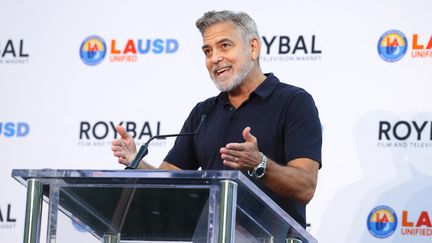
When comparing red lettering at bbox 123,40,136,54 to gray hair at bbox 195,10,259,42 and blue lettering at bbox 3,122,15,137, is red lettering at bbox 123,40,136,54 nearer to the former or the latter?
blue lettering at bbox 3,122,15,137

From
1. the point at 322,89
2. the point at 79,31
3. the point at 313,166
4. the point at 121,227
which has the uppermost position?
the point at 79,31

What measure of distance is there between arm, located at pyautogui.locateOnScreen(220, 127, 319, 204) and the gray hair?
58cm

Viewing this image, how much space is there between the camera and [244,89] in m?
3.23

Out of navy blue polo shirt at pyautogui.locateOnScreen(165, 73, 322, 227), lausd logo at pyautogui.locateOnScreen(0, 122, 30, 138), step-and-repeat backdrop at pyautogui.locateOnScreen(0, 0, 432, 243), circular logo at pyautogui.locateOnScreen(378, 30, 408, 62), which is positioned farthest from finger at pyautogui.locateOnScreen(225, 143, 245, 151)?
lausd logo at pyautogui.locateOnScreen(0, 122, 30, 138)

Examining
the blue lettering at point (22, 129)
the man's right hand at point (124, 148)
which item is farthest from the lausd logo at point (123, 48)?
the man's right hand at point (124, 148)

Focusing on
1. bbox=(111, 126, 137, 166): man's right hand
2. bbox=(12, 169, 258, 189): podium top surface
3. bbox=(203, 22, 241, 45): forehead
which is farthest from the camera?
bbox=(203, 22, 241, 45): forehead

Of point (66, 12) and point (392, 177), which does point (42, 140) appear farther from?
point (392, 177)

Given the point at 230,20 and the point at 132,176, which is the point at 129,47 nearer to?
the point at 230,20

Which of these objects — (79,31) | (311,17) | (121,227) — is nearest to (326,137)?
(311,17)

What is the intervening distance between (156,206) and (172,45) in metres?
2.30

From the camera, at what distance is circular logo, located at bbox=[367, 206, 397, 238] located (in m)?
3.89

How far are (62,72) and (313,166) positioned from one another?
2198 millimetres

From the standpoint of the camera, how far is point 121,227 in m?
2.39

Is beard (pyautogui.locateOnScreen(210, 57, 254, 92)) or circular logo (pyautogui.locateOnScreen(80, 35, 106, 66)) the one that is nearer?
beard (pyautogui.locateOnScreen(210, 57, 254, 92))
